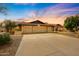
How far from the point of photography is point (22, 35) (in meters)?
1.62

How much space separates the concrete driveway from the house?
6 centimetres

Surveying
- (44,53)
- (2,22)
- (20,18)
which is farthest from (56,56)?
(2,22)

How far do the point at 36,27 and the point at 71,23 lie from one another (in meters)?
0.35

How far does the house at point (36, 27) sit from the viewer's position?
161cm

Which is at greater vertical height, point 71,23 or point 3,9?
point 3,9

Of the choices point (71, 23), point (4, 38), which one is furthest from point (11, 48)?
point (71, 23)

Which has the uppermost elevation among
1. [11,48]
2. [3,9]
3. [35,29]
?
[3,9]

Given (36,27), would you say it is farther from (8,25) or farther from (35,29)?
(8,25)

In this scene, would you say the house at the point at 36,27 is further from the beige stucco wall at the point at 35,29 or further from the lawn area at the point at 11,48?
the lawn area at the point at 11,48

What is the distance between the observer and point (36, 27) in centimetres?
165

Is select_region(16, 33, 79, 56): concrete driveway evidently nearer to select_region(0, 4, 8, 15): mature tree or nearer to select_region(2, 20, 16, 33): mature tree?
select_region(2, 20, 16, 33): mature tree

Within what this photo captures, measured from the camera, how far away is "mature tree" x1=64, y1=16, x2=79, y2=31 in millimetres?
1593

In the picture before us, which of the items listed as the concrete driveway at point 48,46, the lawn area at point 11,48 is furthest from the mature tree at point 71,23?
the lawn area at point 11,48

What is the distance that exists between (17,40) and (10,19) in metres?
0.21
